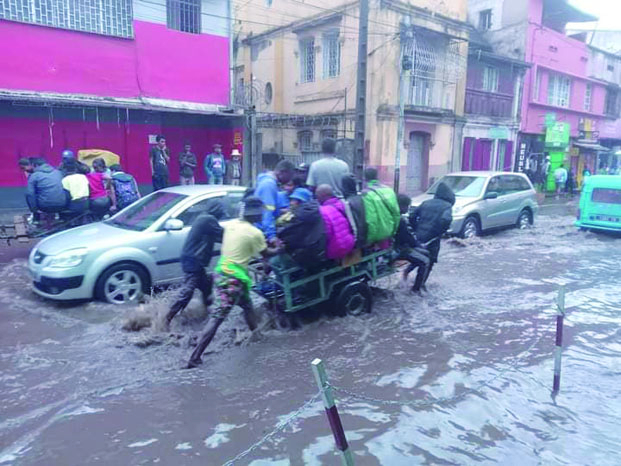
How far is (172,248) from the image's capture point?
694 cm

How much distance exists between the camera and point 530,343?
587 centimetres

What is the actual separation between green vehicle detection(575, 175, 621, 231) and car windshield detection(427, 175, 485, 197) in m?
2.86

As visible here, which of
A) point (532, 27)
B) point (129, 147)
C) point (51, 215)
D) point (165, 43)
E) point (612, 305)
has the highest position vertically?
point (532, 27)

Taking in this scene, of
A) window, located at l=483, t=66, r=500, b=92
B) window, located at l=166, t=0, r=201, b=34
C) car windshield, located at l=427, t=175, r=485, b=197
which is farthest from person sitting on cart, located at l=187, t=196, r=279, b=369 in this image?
window, located at l=483, t=66, r=500, b=92

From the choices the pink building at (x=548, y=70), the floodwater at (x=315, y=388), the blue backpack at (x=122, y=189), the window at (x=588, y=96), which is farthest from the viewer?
the window at (x=588, y=96)

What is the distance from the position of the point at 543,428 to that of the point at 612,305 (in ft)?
13.9

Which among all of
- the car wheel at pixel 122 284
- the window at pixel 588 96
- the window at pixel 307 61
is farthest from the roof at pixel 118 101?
the window at pixel 588 96

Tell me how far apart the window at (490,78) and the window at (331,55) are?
8068mm

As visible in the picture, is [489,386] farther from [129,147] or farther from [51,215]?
[129,147]

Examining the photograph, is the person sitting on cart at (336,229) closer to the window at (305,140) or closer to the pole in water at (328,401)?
the pole in water at (328,401)

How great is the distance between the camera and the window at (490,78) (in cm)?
2428

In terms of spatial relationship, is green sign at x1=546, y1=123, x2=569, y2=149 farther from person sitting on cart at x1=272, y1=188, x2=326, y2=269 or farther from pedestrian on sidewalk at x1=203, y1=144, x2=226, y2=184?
person sitting on cart at x1=272, y1=188, x2=326, y2=269

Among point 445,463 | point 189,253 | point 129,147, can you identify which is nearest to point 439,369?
point 445,463

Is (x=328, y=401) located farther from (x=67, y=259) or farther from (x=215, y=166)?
(x=215, y=166)
